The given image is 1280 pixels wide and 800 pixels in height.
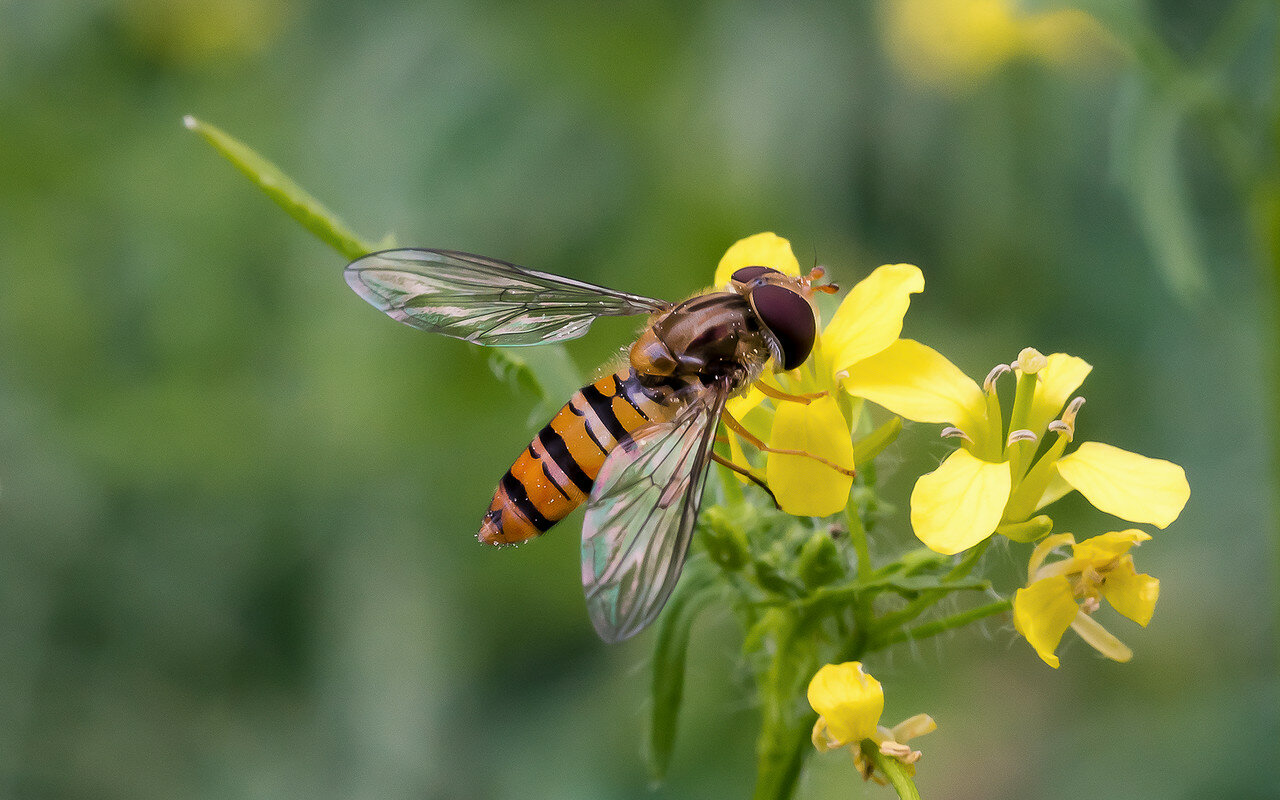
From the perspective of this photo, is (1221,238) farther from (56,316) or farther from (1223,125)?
(56,316)

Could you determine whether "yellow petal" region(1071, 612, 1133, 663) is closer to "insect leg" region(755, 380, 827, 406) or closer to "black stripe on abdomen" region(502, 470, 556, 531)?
"insect leg" region(755, 380, 827, 406)

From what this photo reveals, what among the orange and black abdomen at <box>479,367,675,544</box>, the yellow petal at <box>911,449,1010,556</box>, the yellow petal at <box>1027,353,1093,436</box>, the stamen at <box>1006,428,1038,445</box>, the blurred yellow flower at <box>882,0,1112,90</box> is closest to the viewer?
the yellow petal at <box>911,449,1010,556</box>

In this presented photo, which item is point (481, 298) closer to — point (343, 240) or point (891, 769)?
point (343, 240)

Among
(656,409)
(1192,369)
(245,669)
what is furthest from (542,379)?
(1192,369)

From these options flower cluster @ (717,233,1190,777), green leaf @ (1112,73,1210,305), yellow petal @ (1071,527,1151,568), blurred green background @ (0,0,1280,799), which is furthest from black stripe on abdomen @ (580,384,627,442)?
blurred green background @ (0,0,1280,799)

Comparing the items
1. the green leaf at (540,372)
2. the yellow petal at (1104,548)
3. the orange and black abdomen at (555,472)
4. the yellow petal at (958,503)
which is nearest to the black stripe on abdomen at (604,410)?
the orange and black abdomen at (555,472)

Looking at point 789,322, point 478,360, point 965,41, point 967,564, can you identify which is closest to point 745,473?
point 789,322
